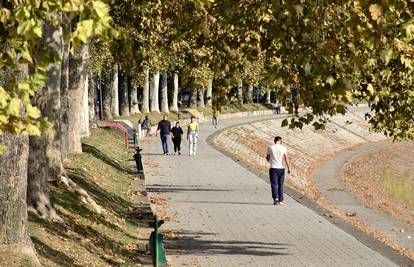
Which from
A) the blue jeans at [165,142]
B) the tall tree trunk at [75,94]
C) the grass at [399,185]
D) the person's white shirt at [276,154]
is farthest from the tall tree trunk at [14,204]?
the grass at [399,185]

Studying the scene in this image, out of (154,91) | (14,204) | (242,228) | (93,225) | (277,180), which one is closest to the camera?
(14,204)

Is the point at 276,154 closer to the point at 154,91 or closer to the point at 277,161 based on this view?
the point at 277,161

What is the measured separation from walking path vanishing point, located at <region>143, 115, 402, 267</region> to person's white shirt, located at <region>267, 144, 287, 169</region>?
986mm

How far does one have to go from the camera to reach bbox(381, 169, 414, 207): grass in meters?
37.0

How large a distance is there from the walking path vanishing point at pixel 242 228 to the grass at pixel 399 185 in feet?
38.4

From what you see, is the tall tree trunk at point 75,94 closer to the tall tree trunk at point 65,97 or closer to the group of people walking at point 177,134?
the tall tree trunk at point 65,97

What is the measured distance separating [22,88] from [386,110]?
32.2 feet

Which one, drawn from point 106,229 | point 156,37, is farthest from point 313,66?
point 156,37

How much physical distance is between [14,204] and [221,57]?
10.4 ft

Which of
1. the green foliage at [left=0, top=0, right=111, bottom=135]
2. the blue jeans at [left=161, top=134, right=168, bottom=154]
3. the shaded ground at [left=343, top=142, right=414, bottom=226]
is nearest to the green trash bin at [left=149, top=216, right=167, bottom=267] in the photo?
the green foliage at [left=0, top=0, right=111, bottom=135]

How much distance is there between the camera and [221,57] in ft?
37.4

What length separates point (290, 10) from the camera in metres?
7.88

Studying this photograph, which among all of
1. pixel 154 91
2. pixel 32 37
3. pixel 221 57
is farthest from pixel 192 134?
pixel 32 37

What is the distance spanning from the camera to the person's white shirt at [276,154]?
1986cm
